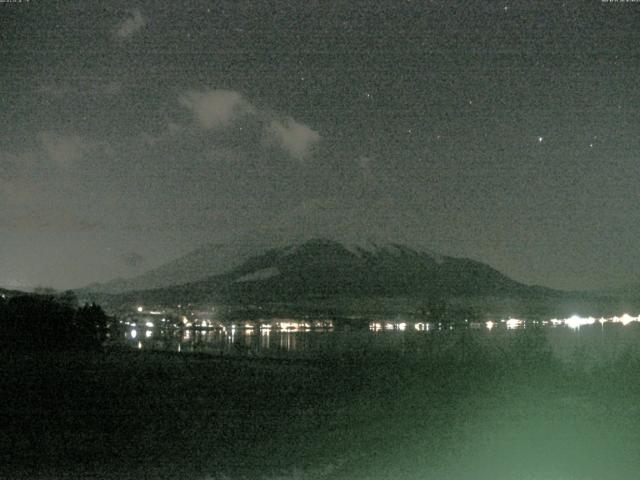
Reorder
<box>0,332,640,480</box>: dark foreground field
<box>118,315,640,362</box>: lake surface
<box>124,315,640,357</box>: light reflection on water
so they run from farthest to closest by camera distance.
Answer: <box>124,315,640,357</box>: light reflection on water
<box>118,315,640,362</box>: lake surface
<box>0,332,640,480</box>: dark foreground field

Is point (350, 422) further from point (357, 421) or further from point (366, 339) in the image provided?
point (366, 339)

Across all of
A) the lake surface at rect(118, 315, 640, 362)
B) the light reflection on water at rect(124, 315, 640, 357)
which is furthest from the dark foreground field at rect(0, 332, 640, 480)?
the light reflection on water at rect(124, 315, 640, 357)

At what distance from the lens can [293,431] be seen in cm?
1645

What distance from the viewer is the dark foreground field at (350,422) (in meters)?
12.9

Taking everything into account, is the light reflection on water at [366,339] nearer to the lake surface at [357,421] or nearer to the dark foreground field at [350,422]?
the lake surface at [357,421]

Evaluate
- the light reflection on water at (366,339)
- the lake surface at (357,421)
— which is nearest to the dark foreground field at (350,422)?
the lake surface at (357,421)

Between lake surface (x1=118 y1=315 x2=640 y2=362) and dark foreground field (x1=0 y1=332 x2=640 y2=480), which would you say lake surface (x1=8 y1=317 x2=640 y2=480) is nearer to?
dark foreground field (x1=0 y1=332 x2=640 y2=480)

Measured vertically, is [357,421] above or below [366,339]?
below

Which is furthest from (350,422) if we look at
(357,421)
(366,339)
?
(366,339)

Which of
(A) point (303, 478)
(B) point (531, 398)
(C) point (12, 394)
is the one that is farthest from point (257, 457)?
(C) point (12, 394)

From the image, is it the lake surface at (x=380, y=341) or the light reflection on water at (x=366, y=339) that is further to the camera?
the light reflection on water at (x=366, y=339)

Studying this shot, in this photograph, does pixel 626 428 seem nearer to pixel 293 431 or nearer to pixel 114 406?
pixel 293 431

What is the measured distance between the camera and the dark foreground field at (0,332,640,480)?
12875 millimetres

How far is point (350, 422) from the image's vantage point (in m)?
17.3
